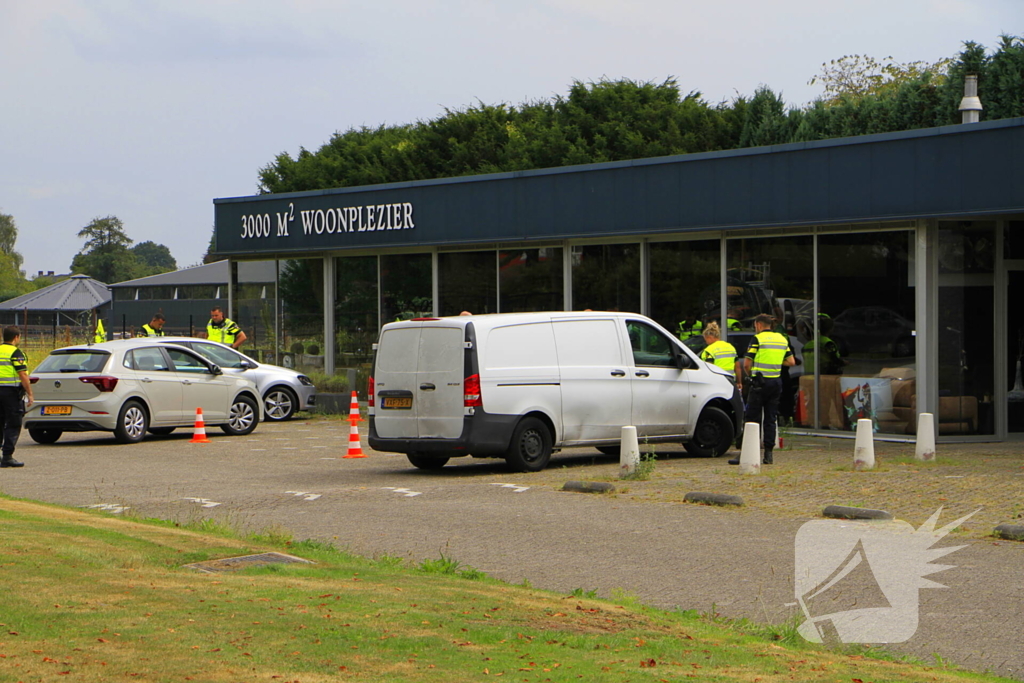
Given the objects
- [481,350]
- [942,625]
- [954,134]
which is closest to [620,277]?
[954,134]

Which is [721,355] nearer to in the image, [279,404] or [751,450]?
[751,450]

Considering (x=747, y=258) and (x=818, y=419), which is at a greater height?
(x=747, y=258)

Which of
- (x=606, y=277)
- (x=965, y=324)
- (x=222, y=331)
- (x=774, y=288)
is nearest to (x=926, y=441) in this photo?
(x=965, y=324)

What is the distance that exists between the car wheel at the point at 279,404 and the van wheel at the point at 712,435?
31.5 ft

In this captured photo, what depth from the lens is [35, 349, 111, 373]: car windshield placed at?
18.3m

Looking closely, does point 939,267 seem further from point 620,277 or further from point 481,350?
point 481,350

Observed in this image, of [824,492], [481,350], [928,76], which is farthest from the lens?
[928,76]

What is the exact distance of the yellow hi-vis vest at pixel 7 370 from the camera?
15.2m

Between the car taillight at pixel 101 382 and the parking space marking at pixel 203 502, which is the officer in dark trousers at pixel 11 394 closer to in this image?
the car taillight at pixel 101 382

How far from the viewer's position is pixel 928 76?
120ft

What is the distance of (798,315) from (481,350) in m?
7.00

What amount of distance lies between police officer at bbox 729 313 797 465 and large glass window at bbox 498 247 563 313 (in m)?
7.93

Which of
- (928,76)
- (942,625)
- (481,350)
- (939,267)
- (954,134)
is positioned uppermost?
(928,76)

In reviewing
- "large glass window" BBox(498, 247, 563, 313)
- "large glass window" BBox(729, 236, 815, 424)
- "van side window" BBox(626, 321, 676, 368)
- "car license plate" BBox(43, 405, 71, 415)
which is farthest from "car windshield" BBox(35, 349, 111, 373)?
"large glass window" BBox(729, 236, 815, 424)
